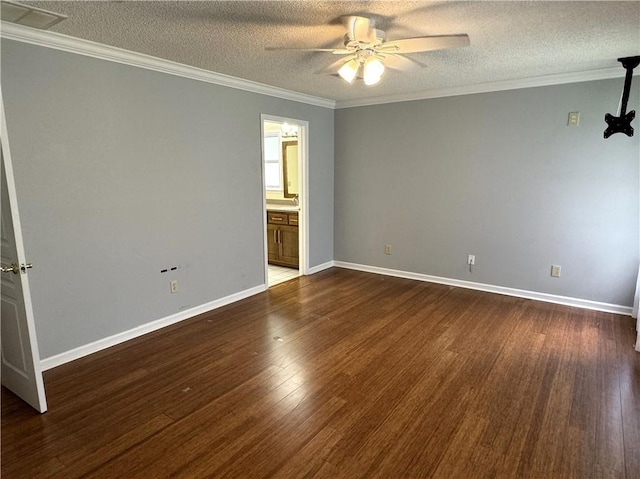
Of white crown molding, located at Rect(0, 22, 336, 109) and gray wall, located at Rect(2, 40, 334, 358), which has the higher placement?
white crown molding, located at Rect(0, 22, 336, 109)

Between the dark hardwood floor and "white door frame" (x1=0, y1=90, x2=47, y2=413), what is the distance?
11 cm

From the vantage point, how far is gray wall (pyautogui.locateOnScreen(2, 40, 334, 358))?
2.61 metres

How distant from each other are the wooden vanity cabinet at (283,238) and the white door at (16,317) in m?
3.56

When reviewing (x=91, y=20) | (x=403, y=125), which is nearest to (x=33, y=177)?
(x=91, y=20)

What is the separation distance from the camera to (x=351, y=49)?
2525 millimetres

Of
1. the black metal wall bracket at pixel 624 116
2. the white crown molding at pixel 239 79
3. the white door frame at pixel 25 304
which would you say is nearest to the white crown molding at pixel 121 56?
the white crown molding at pixel 239 79

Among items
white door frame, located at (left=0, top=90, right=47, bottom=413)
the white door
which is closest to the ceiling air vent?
white door frame, located at (left=0, top=90, right=47, bottom=413)

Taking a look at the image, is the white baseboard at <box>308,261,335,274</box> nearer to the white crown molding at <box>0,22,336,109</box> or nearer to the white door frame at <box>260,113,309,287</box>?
the white door frame at <box>260,113,309,287</box>

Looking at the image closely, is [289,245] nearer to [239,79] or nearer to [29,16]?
[239,79]

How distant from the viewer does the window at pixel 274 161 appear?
631 centimetres

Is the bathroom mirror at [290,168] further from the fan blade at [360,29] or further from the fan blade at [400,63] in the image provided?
the fan blade at [360,29]

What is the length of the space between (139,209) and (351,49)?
216cm

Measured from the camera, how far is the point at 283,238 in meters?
5.64

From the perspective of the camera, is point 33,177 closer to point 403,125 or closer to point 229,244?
point 229,244
